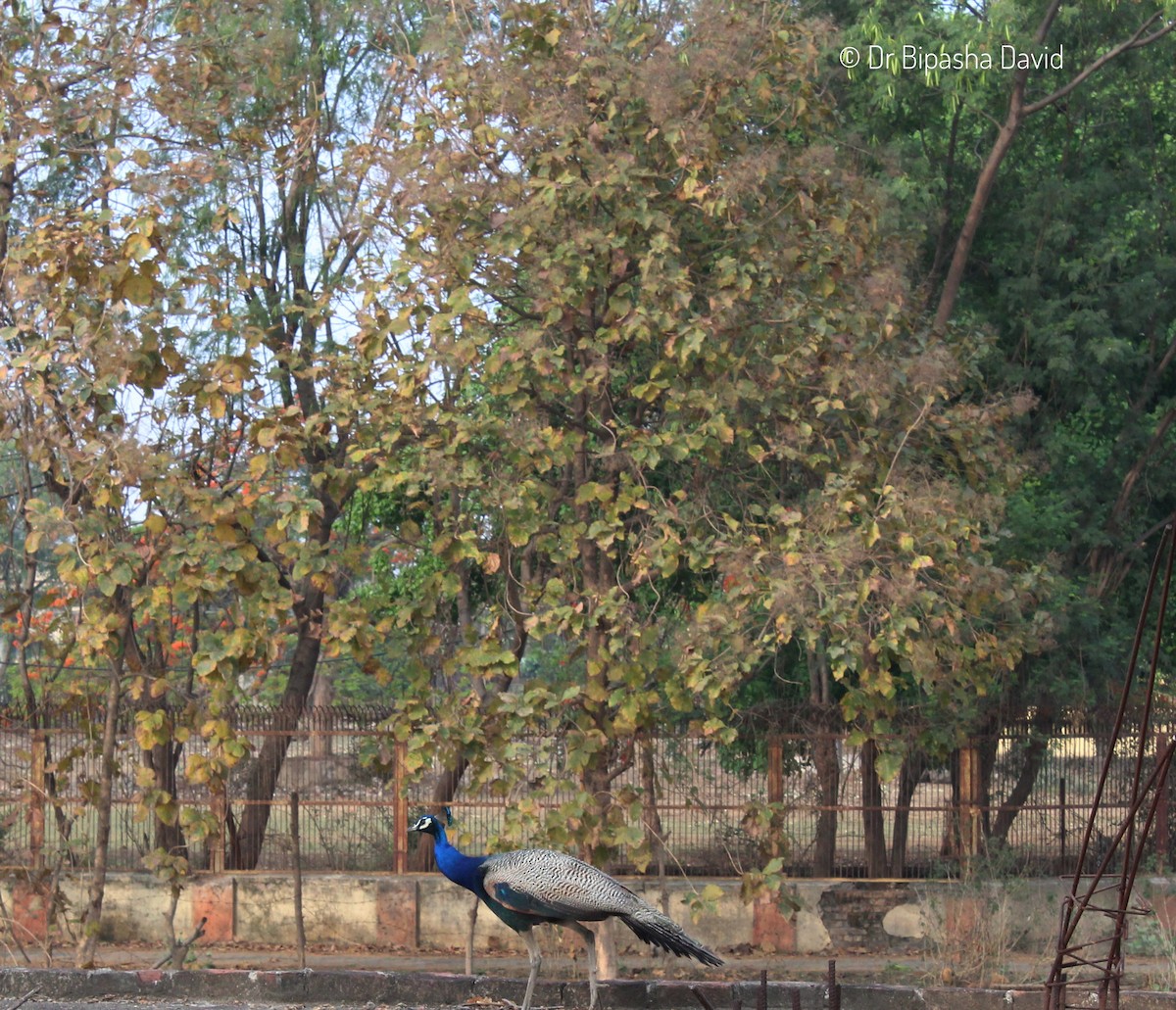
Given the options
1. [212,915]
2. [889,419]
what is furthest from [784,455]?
[212,915]

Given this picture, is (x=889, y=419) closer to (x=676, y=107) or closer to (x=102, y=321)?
(x=676, y=107)

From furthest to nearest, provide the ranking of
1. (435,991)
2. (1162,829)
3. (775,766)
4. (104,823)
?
(1162,829) < (775,766) < (104,823) < (435,991)

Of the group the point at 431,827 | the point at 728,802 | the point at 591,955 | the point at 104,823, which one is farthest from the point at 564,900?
the point at 728,802

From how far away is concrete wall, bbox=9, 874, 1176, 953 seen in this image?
13531mm

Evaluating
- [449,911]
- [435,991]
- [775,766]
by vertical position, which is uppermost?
[775,766]

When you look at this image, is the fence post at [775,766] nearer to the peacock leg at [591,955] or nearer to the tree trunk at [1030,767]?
the tree trunk at [1030,767]

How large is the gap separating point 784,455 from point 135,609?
462cm

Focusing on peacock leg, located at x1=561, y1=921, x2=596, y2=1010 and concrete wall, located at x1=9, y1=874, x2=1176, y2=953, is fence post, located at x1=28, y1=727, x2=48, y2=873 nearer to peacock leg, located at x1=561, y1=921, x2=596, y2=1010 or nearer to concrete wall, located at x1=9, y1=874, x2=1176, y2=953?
concrete wall, located at x1=9, y1=874, x2=1176, y2=953

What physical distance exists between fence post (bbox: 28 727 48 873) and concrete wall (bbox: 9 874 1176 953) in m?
0.49

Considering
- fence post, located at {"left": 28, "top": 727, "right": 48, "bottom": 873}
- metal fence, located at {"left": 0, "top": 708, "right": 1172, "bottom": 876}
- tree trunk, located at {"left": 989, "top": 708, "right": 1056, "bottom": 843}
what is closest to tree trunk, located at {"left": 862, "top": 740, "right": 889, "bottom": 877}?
metal fence, located at {"left": 0, "top": 708, "right": 1172, "bottom": 876}

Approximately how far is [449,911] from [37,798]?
4.36 m

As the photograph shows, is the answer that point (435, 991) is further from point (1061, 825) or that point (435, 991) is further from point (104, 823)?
point (1061, 825)

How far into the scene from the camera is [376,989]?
374 inches

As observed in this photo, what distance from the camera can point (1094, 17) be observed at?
47.0 feet
